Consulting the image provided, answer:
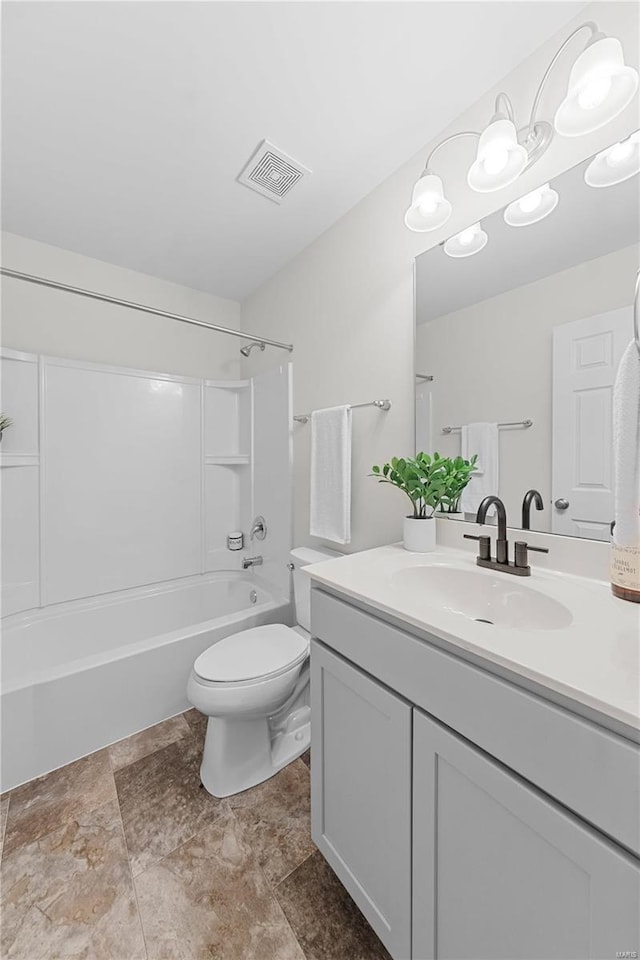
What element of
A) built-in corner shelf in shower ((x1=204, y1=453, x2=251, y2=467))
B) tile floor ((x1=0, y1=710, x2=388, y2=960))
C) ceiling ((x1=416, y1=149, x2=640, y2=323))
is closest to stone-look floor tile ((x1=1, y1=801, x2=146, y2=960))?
tile floor ((x1=0, y1=710, x2=388, y2=960))

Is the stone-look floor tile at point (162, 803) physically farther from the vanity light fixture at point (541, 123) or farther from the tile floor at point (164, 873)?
the vanity light fixture at point (541, 123)

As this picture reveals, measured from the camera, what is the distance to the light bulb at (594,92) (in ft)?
2.64

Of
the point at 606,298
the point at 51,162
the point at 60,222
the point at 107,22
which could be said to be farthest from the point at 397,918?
the point at 60,222

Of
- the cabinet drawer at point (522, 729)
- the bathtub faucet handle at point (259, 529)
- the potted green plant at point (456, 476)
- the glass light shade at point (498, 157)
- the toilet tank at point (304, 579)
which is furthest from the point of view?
the bathtub faucet handle at point (259, 529)

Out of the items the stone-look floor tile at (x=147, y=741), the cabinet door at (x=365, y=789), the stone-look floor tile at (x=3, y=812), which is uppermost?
the cabinet door at (x=365, y=789)

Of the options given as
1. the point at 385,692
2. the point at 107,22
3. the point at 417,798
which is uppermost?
the point at 107,22

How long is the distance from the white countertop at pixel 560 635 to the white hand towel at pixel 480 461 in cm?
27

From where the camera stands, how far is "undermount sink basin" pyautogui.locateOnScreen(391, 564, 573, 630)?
853mm

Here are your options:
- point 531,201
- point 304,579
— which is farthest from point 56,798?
point 531,201

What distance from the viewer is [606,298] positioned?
91 centimetres

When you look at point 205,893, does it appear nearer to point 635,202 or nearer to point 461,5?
point 635,202

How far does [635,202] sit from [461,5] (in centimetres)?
69

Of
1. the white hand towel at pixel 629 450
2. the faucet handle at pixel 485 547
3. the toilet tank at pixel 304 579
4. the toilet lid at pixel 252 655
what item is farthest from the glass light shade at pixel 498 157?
the toilet lid at pixel 252 655

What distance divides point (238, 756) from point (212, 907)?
398 millimetres
